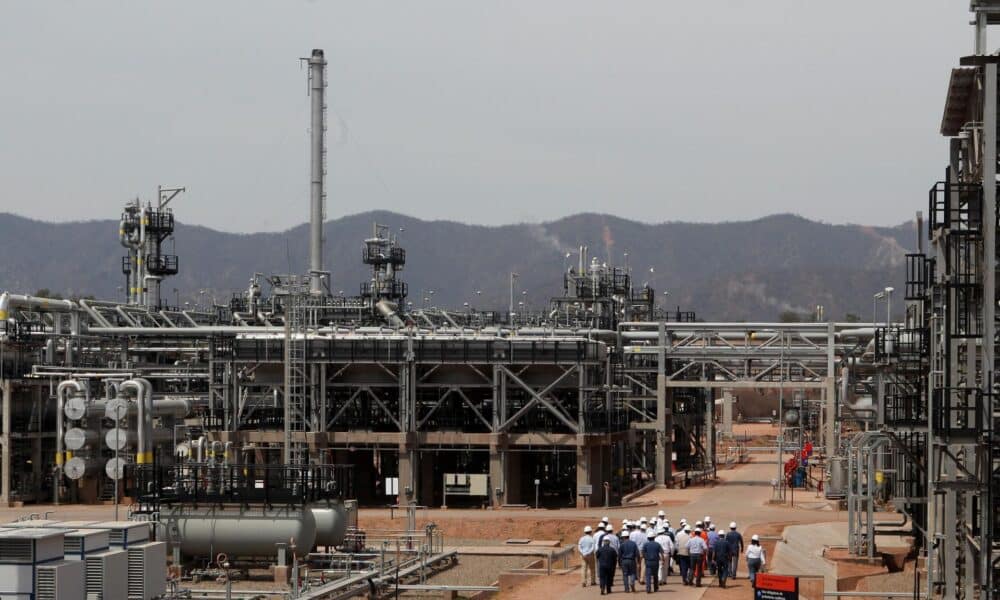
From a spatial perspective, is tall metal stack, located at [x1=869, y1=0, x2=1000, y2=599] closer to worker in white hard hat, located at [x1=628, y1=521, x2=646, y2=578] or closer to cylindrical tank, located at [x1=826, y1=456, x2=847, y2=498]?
worker in white hard hat, located at [x1=628, y1=521, x2=646, y2=578]

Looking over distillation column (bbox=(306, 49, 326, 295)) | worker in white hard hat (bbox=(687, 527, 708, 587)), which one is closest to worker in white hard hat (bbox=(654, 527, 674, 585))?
worker in white hard hat (bbox=(687, 527, 708, 587))

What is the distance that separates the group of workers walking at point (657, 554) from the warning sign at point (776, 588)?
310 inches

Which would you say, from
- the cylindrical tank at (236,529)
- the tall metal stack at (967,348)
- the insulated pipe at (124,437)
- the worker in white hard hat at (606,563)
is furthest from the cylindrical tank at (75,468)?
the tall metal stack at (967,348)

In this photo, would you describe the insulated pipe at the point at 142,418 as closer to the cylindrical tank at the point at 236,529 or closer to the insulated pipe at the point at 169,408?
the insulated pipe at the point at 169,408

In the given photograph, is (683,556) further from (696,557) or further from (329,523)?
(329,523)

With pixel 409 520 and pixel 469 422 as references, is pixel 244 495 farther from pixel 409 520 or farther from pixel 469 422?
pixel 469 422

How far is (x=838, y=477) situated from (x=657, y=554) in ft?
88.4

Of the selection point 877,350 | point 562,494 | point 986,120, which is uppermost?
point 986,120

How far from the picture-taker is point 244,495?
49.2 m

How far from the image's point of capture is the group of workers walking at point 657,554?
41406 millimetres

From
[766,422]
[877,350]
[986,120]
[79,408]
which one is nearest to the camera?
[986,120]

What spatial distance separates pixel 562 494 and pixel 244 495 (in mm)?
27187

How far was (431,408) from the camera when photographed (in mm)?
71188

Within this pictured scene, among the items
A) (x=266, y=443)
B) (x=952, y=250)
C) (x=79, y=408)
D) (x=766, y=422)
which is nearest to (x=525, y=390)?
(x=266, y=443)
